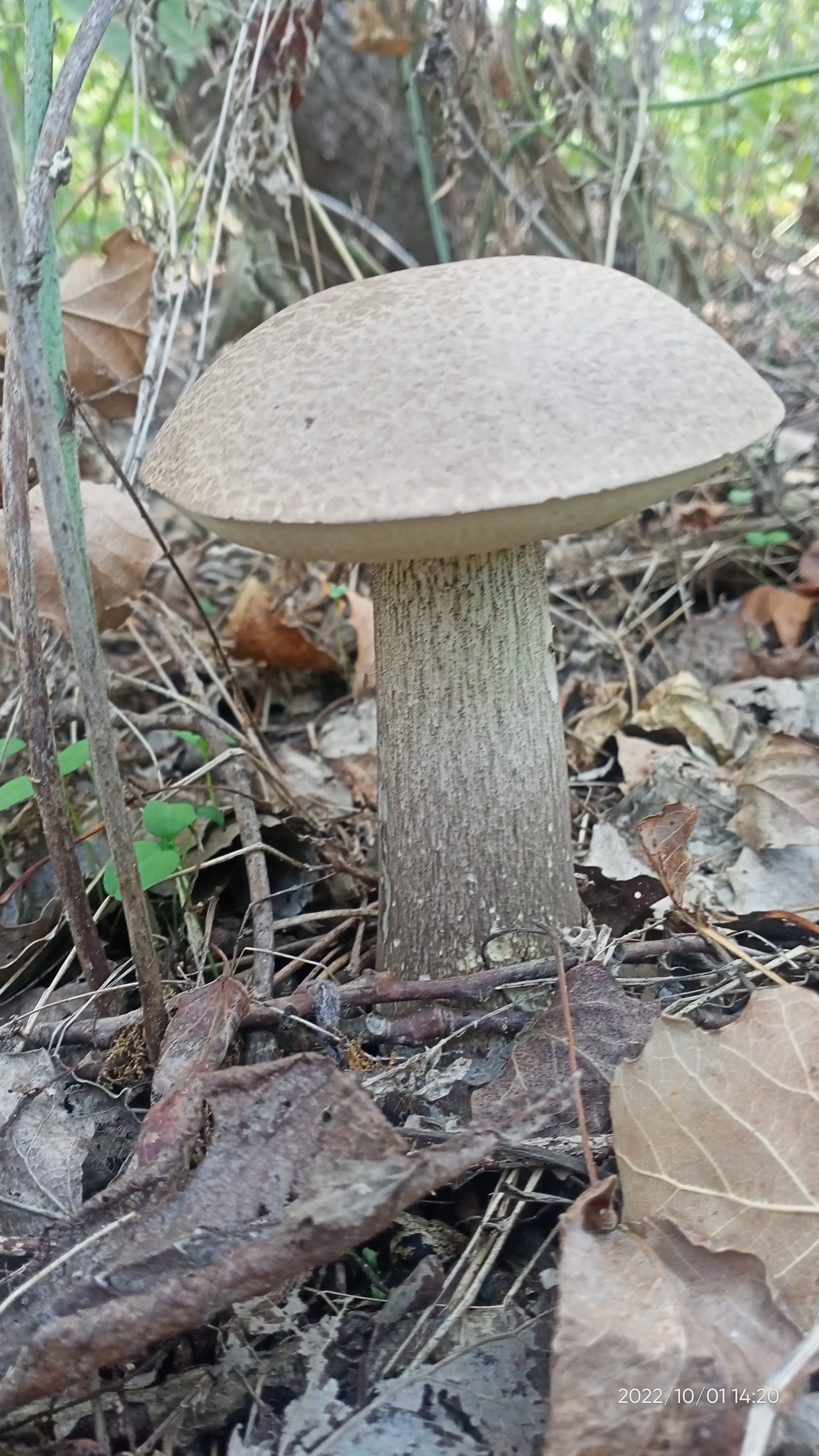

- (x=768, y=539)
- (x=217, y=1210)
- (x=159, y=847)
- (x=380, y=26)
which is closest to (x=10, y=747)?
(x=159, y=847)

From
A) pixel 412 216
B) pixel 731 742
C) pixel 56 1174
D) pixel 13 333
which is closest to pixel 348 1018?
pixel 56 1174

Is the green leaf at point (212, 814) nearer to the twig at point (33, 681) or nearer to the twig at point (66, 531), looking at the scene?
the twig at point (33, 681)

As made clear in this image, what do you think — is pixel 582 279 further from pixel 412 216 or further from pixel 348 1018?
pixel 412 216

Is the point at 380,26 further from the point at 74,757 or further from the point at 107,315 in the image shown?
the point at 74,757

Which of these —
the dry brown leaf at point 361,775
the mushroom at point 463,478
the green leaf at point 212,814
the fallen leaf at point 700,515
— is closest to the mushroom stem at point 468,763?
the mushroom at point 463,478

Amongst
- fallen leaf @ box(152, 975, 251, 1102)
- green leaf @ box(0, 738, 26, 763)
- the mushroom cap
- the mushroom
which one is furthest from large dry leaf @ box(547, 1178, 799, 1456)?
green leaf @ box(0, 738, 26, 763)

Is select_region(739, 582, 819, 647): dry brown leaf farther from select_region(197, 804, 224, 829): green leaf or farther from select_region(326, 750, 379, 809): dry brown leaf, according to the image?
select_region(197, 804, 224, 829): green leaf
